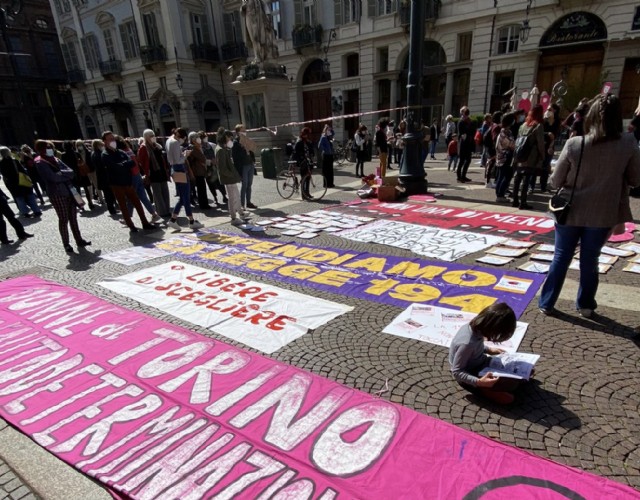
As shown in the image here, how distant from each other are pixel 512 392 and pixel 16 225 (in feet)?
31.0

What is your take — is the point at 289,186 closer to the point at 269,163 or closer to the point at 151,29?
the point at 269,163

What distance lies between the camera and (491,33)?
882 inches

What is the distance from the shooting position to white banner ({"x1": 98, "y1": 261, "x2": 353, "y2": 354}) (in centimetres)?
379

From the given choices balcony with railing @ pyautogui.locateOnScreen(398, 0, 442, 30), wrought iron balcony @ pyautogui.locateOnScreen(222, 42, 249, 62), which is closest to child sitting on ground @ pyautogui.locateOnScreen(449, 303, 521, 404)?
balcony with railing @ pyautogui.locateOnScreen(398, 0, 442, 30)

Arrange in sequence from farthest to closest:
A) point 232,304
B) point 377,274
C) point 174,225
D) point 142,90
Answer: point 142,90 < point 174,225 < point 377,274 < point 232,304

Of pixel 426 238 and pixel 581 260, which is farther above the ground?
pixel 581 260

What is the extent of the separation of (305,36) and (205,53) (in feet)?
30.8

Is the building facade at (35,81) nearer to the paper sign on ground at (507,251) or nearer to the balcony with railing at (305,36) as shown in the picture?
the balcony with railing at (305,36)

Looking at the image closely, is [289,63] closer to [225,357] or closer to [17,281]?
[17,281]

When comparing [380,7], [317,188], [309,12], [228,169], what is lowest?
[317,188]

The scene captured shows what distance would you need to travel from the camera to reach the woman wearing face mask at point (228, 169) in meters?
7.87

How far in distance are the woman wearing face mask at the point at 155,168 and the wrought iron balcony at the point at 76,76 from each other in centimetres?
3812

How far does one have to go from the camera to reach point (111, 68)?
35.5 meters

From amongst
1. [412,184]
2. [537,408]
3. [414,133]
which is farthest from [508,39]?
[537,408]
